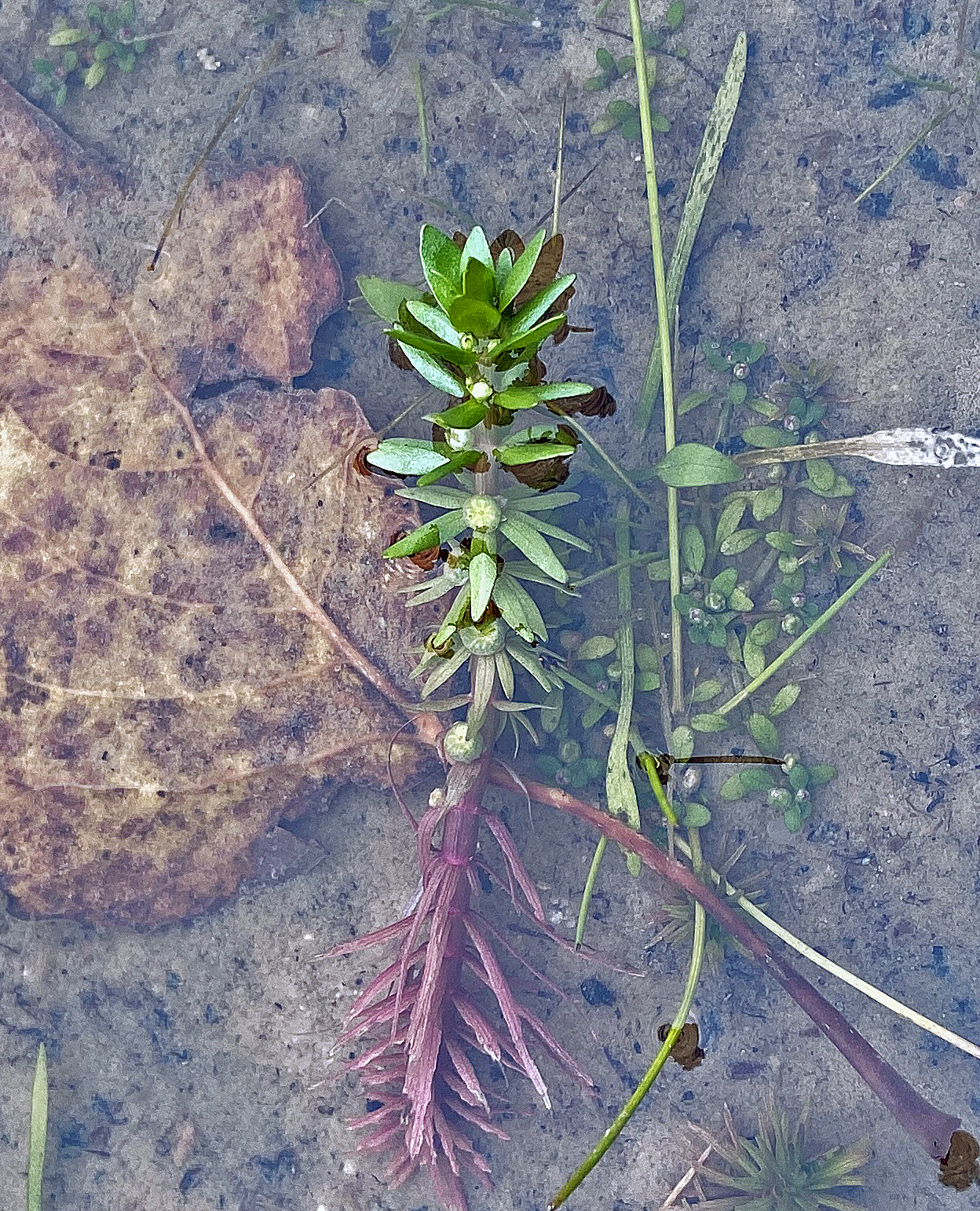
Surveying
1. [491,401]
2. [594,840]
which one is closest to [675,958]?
[594,840]

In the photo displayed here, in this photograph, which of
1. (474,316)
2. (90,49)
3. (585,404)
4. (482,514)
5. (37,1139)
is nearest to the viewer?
(474,316)

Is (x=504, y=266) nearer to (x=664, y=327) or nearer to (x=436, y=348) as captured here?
(x=436, y=348)

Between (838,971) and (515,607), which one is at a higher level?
(515,607)

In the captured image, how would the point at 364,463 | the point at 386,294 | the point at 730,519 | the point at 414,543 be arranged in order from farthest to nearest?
the point at 730,519, the point at 364,463, the point at 386,294, the point at 414,543

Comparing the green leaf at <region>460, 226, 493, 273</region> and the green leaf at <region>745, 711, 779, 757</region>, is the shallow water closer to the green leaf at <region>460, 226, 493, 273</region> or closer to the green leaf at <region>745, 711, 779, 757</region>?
the green leaf at <region>745, 711, 779, 757</region>

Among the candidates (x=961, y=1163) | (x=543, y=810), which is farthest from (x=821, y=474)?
(x=961, y=1163)

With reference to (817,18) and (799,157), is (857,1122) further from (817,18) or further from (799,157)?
(817,18)
